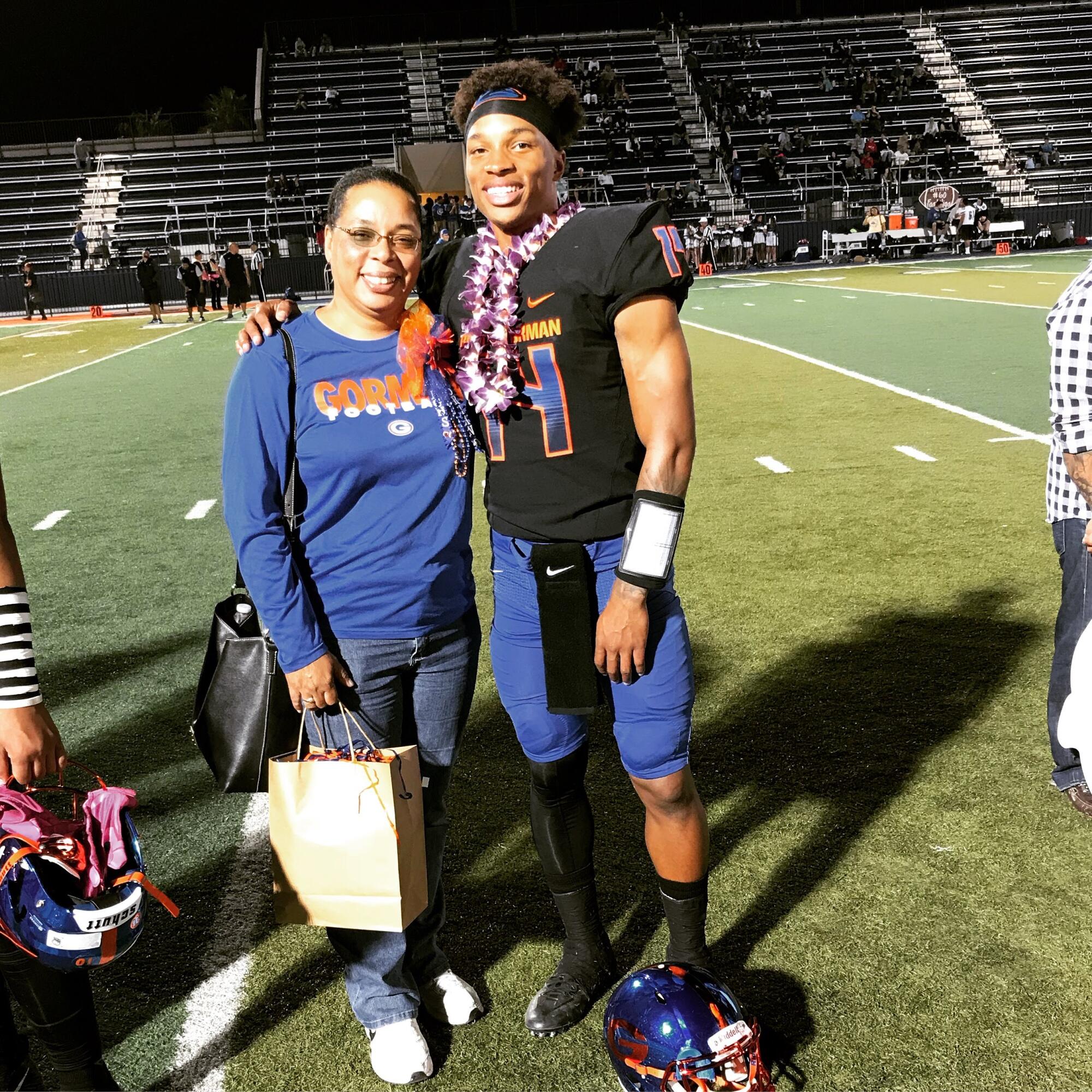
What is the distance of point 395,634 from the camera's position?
2.49 m

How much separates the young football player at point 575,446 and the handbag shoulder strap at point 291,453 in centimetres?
13

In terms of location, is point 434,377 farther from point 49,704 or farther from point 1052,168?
point 1052,168

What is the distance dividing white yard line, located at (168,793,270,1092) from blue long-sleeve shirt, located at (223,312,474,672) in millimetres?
956

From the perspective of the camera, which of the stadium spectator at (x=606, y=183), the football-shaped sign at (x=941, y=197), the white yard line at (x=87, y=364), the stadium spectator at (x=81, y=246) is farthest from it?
the stadium spectator at (x=606, y=183)

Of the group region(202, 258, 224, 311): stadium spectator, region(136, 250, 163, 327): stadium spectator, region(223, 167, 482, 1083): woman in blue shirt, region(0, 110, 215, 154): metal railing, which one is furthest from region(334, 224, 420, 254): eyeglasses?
region(0, 110, 215, 154): metal railing

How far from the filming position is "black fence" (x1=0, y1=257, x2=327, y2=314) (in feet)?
112

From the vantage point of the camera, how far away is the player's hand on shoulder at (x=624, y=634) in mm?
2346

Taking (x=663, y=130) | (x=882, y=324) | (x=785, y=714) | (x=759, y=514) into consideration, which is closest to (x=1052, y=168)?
(x=663, y=130)

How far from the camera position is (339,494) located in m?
2.42

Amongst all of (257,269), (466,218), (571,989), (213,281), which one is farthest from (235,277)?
(571,989)

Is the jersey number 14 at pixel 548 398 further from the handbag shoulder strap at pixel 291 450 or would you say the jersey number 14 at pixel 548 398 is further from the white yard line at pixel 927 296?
the white yard line at pixel 927 296

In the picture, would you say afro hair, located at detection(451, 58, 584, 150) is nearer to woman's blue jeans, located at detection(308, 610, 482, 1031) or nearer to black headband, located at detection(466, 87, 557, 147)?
black headband, located at detection(466, 87, 557, 147)

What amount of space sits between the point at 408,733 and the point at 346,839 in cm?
45

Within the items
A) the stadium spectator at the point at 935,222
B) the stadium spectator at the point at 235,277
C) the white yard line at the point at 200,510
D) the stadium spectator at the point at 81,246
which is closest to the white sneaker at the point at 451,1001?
the white yard line at the point at 200,510
